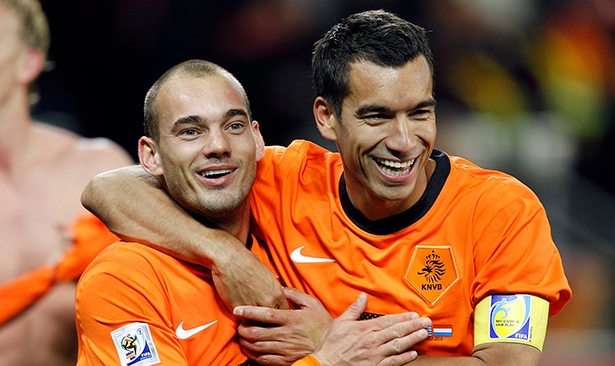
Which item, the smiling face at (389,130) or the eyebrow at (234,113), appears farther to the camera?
the eyebrow at (234,113)

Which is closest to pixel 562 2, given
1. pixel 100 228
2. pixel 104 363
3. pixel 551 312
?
pixel 100 228

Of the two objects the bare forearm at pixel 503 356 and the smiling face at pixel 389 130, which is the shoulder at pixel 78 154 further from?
the bare forearm at pixel 503 356

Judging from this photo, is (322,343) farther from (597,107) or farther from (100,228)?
(597,107)

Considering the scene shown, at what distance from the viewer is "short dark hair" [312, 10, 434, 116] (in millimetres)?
3127

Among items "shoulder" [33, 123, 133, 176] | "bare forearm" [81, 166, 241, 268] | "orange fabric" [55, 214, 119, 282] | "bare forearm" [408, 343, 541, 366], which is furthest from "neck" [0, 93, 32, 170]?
"bare forearm" [408, 343, 541, 366]

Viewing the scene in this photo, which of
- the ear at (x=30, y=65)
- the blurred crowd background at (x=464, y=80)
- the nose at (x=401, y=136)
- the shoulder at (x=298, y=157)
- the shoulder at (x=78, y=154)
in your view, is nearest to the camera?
the nose at (x=401, y=136)

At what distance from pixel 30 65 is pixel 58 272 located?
1301mm

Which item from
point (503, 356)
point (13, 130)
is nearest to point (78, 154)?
point (13, 130)

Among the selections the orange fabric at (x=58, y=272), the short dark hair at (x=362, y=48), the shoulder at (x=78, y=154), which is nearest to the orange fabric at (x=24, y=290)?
the orange fabric at (x=58, y=272)

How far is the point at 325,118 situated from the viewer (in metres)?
3.37

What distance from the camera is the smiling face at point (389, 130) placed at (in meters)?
3.06

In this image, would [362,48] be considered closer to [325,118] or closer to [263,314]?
[325,118]

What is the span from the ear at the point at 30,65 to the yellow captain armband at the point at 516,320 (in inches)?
136

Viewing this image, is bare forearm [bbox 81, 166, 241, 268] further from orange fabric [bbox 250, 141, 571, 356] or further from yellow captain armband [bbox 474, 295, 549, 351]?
yellow captain armband [bbox 474, 295, 549, 351]
